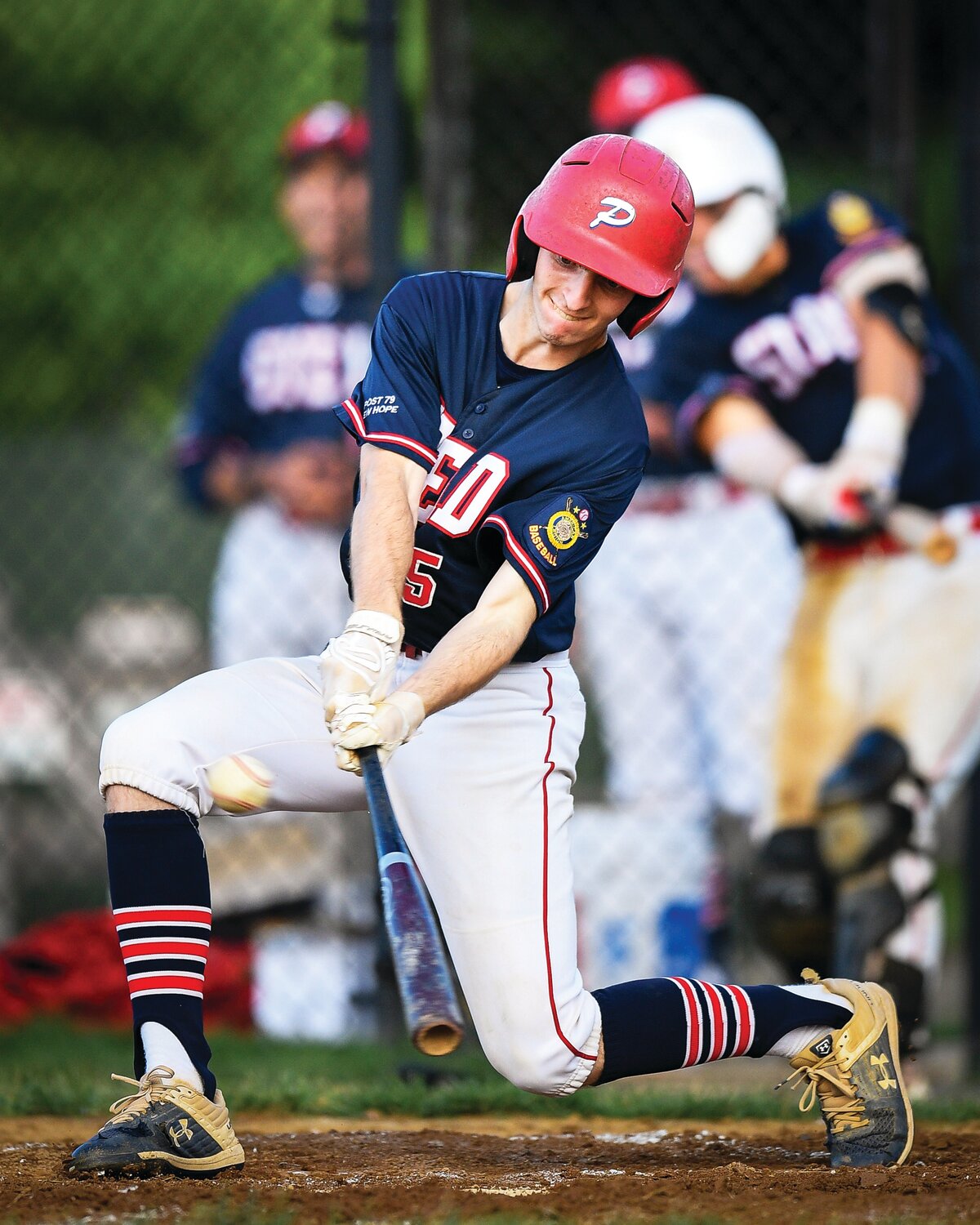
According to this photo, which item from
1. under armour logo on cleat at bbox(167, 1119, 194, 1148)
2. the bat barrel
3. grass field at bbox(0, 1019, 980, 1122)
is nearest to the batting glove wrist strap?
the bat barrel

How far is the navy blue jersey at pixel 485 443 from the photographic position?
2.72 metres

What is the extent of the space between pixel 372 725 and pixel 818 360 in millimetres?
2873

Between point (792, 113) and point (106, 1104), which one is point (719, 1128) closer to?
point (106, 1104)

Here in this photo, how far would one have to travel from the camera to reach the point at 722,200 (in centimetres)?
493

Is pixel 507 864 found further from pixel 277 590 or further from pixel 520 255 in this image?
pixel 277 590

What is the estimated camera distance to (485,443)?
2768 millimetres

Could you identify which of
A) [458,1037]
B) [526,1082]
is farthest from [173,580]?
[458,1037]

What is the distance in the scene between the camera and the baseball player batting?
259cm

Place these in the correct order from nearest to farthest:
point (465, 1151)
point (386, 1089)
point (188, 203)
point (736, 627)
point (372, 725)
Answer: point (372, 725) < point (465, 1151) < point (386, 1089) < point (736, 627) < point (188, 203)

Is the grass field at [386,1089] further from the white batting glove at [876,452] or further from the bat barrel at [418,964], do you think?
the white batting glove at [876,452]

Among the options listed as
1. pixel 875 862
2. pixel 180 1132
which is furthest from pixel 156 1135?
pixel 875 862

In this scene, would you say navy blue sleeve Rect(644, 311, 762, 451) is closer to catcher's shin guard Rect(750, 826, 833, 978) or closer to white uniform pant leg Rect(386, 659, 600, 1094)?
catcher's shin guard Rect(750, 826, 833, 978)

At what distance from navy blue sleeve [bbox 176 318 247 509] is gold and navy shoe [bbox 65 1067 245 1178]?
11.3 ft

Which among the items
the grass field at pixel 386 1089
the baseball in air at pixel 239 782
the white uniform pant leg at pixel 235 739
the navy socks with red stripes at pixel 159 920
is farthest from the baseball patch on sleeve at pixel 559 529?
the grass field at pixel 386 1089
